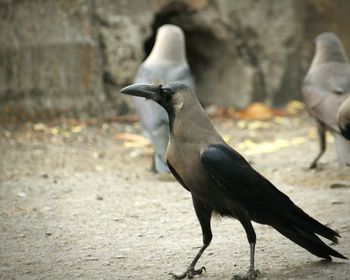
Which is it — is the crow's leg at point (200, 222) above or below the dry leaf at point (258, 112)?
above

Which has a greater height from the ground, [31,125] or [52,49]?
[52,49]

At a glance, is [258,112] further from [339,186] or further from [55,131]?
[339,186]

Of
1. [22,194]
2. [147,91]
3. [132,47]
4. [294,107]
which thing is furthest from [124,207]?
[294,107]

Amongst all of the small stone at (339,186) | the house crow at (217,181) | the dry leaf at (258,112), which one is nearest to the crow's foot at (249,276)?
the house crow at (217,181)

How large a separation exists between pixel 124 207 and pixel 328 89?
254cm

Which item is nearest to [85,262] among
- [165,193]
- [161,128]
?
[165,193]

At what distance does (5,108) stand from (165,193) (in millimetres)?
3467

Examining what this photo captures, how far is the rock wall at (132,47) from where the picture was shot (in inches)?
347

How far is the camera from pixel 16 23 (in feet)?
28.6

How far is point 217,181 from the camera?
11.9 ft

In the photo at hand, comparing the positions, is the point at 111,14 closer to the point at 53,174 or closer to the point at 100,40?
the point at 100,40

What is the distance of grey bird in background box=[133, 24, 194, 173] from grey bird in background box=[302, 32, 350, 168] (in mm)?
1258

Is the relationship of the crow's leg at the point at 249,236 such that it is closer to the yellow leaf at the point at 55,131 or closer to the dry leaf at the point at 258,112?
the yellow leaf at the point at 55,131

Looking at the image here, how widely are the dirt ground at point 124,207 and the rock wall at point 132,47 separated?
0.39 meters
